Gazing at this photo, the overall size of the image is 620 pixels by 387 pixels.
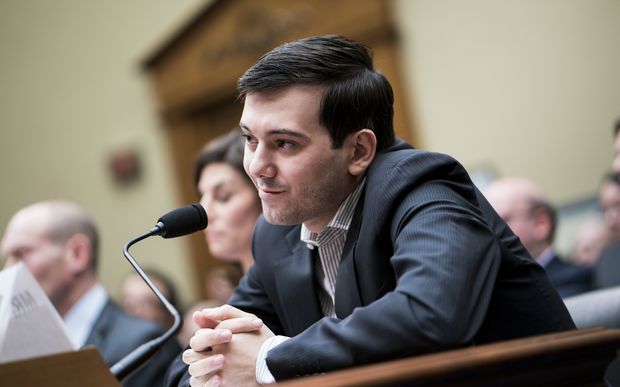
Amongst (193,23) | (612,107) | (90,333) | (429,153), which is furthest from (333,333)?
(193,23)

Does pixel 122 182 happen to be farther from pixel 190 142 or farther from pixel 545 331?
pixel 545 331

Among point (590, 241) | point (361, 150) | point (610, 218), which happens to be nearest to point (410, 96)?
point (590, 241)

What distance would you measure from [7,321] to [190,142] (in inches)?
197

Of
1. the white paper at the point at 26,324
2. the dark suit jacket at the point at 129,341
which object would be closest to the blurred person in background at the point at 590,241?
the dark suit jacket at the point at 129,341

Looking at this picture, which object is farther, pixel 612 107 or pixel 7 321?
pixel 612 107

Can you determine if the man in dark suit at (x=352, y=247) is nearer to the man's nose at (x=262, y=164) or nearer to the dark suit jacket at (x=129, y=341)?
the man's nose at (x=262, y=164)

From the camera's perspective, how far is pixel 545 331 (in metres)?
Result: 1.63

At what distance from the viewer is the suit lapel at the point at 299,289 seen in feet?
6.06

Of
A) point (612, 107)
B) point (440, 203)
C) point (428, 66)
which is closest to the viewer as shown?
point (440, 203)

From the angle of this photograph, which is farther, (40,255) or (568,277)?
(568,277)

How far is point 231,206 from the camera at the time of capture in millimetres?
2916

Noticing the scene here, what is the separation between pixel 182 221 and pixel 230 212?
46.1 inches

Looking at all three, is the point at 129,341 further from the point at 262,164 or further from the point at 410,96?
the point at 410,96

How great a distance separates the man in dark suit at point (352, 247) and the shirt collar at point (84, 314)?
1179 millimetres
